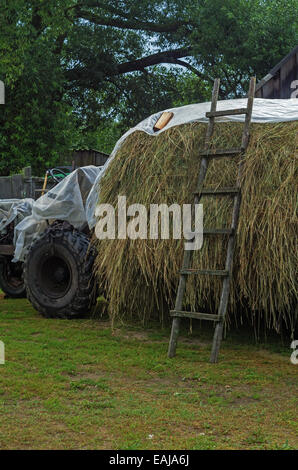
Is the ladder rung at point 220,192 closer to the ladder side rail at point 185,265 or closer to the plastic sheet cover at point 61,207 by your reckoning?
the ladder side rail at point 185,265

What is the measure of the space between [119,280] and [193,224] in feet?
3.27

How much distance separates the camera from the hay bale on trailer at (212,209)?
5469 mm

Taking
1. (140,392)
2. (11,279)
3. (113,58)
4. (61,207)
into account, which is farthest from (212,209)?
(113,58)

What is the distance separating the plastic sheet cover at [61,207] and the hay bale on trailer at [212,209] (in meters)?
0.91

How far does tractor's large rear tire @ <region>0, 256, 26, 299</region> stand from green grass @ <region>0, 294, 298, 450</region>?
2.72 meters

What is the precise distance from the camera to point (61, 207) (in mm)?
7781

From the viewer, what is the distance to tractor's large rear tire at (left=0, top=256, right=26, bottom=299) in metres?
9.54

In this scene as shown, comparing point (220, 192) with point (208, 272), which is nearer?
point (208, 272)

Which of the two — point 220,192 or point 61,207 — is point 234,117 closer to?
point 220,192

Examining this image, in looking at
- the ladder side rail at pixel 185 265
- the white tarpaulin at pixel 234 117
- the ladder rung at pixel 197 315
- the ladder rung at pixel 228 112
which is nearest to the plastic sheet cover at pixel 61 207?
the white tarpaulin at pixel 234 117

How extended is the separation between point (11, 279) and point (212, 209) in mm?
4756

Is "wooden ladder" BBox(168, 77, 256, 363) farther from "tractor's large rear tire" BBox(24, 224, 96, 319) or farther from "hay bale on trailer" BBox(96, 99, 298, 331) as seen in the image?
"tractor's large rear tire" BBox(24, 224, 96, 319)

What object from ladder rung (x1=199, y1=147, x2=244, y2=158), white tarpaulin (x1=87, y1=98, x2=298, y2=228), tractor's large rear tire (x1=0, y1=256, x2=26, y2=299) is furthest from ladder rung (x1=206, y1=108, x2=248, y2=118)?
tractor's large rear tire (x1=0, y1=256, x2=26, y2=299)

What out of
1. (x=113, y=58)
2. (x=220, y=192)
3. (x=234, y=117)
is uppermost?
(x=113, y=58)
